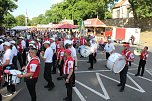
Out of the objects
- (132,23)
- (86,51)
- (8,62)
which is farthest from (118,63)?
(132,23)

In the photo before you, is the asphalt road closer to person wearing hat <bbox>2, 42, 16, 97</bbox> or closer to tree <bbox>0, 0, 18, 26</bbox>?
person wearing hat <bbox>2, 42, 16, 97</bbox>

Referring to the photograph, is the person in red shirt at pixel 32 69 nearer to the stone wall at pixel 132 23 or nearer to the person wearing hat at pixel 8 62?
the person wearing hat at pixel 8 62

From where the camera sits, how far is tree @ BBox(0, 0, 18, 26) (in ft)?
121

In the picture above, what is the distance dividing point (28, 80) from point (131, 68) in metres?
9.49

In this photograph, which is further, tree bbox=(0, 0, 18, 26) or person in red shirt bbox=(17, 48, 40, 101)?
tree bbox=(0, 0, 18, 26)

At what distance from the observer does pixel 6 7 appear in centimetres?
3919

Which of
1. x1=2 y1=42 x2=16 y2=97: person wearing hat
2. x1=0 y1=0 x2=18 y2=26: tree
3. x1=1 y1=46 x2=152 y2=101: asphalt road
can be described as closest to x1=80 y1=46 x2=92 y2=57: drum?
x1=1 y1=46 x2=152 y2=101: asphalt road

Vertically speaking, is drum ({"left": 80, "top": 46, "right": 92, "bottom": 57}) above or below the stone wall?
below

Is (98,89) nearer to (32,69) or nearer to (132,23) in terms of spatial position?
(32,69)

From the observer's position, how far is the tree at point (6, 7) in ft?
121

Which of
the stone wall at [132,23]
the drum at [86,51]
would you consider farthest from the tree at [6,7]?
the drum at [86,51]

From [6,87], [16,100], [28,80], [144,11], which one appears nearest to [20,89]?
[6,87]

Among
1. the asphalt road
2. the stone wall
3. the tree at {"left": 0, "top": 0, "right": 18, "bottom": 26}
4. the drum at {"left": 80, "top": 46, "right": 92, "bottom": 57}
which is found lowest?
the asphalt road

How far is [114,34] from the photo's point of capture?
39.8 meters
